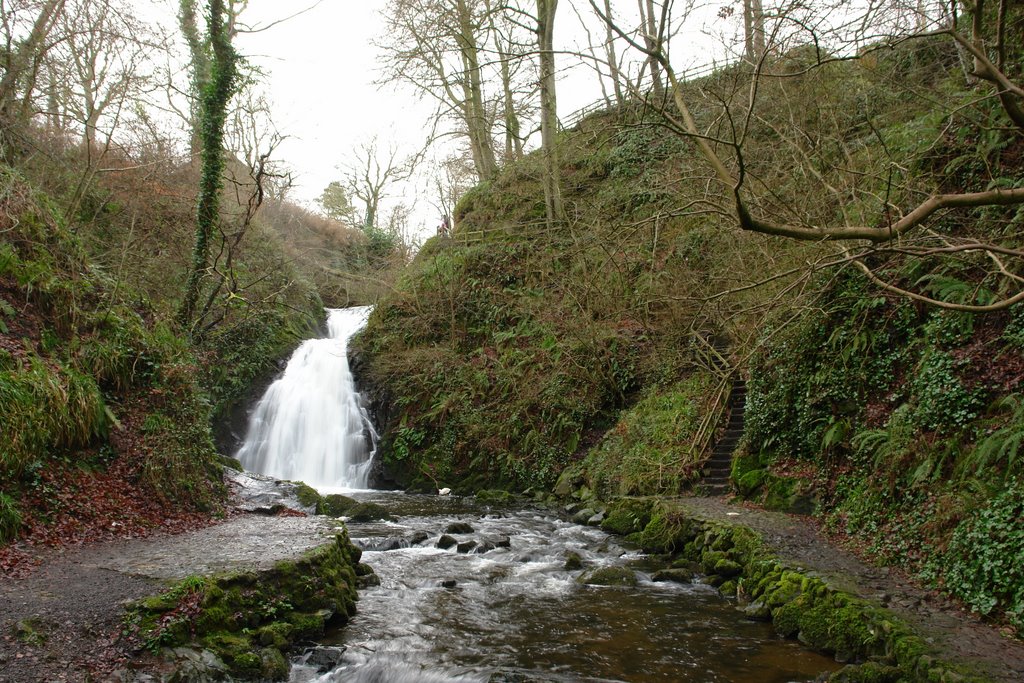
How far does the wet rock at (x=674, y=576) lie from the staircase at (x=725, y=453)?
3.41 m

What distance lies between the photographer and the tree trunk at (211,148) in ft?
41.9

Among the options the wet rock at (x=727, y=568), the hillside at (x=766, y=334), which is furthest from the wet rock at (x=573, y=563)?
the hillside at (x=766, y=334)

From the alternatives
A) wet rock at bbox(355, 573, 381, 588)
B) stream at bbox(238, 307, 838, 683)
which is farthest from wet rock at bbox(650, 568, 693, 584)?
wet rock at bbox(355, 573, 381, 588)

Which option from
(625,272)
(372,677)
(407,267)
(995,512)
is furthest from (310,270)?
(995,512)

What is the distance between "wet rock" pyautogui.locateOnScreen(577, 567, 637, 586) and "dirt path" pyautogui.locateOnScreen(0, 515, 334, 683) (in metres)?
3.21

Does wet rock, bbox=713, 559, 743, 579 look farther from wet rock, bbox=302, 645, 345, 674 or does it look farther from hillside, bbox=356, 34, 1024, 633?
wet rock, bbox=302, 645, 345, 674

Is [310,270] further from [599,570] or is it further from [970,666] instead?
[970,666]

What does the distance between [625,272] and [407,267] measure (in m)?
8.75

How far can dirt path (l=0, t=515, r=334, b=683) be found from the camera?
4328mm

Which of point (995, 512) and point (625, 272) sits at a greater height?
point (625, 272)

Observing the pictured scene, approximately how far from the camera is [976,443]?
627cm

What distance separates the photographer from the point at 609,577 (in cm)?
800

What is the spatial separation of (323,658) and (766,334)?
7.35 meters

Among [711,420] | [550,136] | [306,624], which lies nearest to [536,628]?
[306,624]
